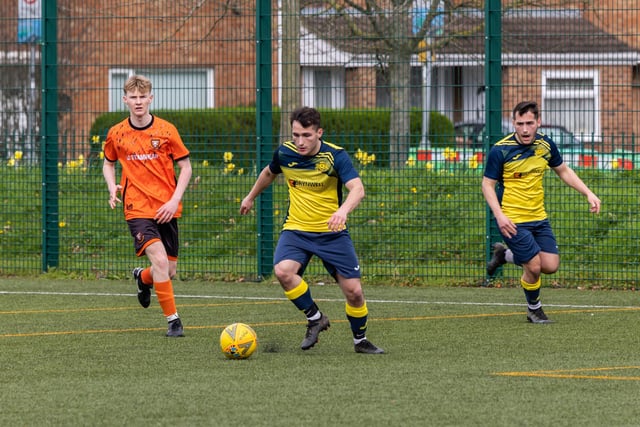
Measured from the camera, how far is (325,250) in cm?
865

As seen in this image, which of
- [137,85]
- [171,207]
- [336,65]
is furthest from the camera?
[336,65]

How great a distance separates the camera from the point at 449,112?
1374cm

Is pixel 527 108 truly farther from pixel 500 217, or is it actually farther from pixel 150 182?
pixel 150 182

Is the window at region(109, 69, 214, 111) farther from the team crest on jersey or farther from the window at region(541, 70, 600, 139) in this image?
the team crest on jersey

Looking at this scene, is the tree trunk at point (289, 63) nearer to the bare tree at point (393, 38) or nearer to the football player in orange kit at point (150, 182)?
the bare tree at point (393, 38)

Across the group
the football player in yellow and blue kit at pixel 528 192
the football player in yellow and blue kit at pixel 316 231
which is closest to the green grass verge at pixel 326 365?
the football player in yellow and blue kit at pixel 316 231

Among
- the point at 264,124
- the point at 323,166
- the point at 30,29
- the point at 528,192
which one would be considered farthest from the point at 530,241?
the point at 30,29

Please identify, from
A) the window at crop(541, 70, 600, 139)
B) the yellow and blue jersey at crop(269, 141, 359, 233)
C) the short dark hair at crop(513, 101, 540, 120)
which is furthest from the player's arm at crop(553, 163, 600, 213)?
the window at crop(541, 70, 600, 139)

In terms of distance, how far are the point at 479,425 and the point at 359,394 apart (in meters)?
1.01

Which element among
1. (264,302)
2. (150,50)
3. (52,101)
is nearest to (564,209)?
(264,302)

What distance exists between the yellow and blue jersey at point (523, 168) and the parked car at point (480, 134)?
315cm

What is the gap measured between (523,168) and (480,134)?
3.30 metres

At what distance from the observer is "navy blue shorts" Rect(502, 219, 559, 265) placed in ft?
34.1

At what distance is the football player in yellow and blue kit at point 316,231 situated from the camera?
858 cm
